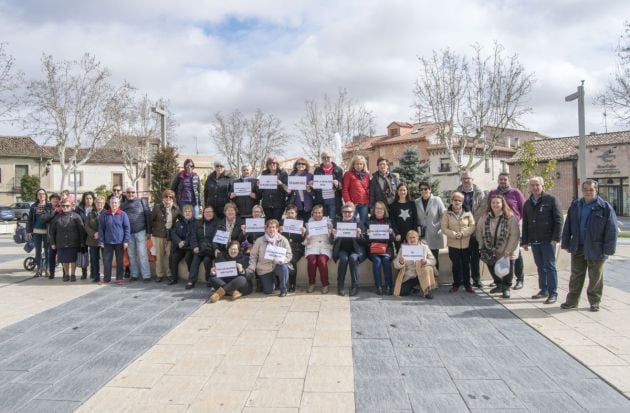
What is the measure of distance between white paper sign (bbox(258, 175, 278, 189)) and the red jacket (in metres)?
1.29

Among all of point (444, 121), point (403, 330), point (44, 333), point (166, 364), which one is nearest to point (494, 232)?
point (403, 330)

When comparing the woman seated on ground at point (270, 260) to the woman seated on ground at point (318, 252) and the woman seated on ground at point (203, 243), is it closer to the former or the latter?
the woman seated on ground at point (318, 252)

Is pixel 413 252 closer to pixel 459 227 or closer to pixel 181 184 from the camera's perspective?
pixel 459 227

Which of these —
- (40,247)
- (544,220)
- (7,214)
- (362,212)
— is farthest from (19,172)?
(544,220)

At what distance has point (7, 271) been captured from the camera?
11.0 m

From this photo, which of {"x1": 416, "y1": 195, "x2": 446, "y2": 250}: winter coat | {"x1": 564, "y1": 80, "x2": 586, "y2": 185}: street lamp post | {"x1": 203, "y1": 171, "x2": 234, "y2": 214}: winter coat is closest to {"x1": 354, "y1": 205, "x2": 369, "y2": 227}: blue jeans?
{"x1": 416, "y1": 195, "x2": 446, "y2": 250}: winter coat

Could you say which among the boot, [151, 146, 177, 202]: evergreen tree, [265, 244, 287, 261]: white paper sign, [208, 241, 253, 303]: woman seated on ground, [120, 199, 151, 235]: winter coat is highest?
[151, 146, 177, 202]: evergreen tree

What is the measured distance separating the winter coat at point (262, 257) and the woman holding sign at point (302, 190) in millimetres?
986

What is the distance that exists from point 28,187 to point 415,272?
5122 cm

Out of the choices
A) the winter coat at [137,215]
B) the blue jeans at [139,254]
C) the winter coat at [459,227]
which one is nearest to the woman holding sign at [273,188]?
the winter coat at [137,215]

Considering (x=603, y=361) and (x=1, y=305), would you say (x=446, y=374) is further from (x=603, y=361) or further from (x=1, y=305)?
(x=1, y=305)

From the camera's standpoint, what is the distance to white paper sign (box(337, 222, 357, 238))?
318 inches

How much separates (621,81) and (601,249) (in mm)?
14882

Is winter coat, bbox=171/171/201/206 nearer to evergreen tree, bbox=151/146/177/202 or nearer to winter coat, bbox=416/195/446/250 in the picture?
winter coat, bbox=416/195/446/250
